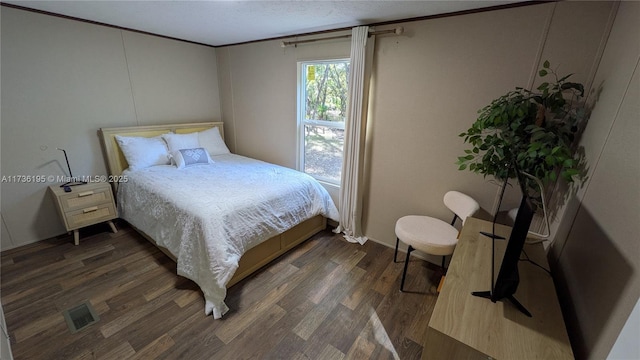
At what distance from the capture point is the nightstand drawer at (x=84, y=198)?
2.36m

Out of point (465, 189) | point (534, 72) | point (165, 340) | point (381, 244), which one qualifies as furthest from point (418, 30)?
point (165, 340)

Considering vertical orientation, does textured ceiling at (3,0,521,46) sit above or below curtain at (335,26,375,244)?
above

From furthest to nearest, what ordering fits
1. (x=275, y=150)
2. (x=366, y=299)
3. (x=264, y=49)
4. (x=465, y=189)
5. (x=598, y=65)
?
(x=275, y=150) → (x=264, y=49) → (x=465, y=189) → (x=366, y=299) → (x=598, y=65)

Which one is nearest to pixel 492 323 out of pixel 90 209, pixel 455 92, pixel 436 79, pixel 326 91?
pixel 455 92

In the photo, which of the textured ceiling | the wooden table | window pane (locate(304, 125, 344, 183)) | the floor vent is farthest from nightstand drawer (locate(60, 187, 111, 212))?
the wooden table

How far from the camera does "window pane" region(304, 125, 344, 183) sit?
2925 millimetres

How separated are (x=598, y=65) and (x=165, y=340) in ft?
10.3

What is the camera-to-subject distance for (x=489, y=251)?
4.52 ft

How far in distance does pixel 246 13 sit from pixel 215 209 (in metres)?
1.63

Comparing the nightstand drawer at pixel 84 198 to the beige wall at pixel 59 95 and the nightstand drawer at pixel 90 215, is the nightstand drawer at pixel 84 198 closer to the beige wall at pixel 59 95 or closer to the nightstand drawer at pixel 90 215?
the nightstand drawer at pixel 90 215

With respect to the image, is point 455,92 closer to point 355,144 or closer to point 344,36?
point 355,144

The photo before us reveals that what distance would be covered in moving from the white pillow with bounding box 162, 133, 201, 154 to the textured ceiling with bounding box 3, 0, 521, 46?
117 cm

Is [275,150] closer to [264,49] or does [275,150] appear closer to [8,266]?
[264,49]

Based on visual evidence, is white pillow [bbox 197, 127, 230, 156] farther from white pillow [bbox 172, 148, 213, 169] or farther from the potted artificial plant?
the potted artificial plant
